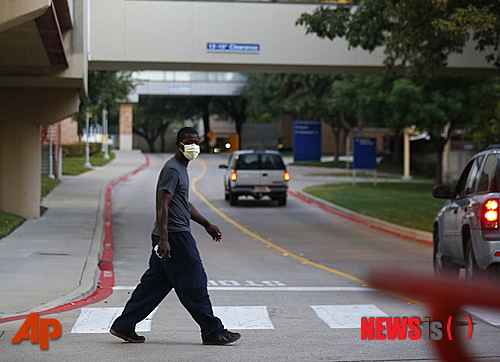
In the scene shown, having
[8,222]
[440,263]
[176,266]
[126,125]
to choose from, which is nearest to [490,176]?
[440,263]

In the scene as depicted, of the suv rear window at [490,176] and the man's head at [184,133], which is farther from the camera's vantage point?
the suv rear window at [490,176]

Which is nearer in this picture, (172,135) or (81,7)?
(81,7)


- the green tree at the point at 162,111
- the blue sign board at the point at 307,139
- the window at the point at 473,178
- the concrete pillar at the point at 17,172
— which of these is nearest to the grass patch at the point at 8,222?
the concrete pillar at the point at 17,172

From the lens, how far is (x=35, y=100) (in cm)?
2414

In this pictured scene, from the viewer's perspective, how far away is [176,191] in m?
8.20

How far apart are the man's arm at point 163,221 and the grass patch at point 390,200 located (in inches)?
628

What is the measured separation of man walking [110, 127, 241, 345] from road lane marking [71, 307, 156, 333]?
3.49ft

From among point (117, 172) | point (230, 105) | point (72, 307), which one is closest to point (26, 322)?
point (72, 307)

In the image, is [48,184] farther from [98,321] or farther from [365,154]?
[98,321]

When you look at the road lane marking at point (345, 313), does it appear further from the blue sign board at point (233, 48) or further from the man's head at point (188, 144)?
the blue sign board at point (233, 48)

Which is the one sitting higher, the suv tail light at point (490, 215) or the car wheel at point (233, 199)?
the suv tail light at point (490, 215)

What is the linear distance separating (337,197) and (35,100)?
563 inches

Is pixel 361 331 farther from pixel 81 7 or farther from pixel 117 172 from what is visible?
pixel 117 172

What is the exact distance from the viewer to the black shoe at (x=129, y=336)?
8.16 metres
